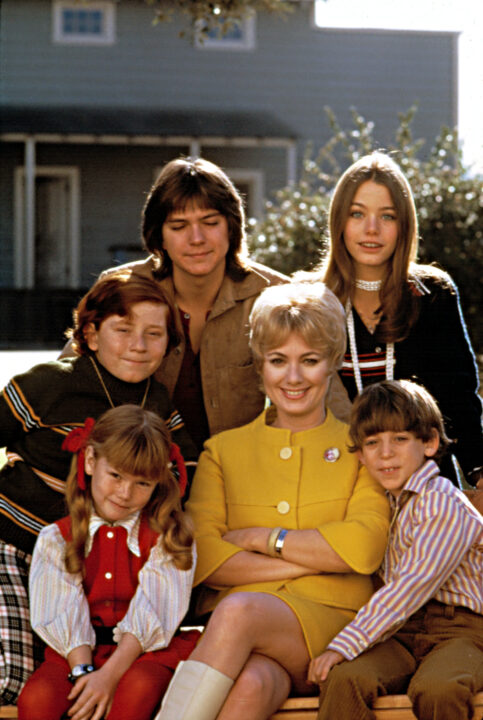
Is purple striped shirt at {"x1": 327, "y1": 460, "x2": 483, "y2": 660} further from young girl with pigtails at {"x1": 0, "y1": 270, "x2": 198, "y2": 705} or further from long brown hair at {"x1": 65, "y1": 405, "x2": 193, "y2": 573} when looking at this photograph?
young girl with pigtails at {"x1": 0, "y1": 270, "x2": 198, "y2": 705}

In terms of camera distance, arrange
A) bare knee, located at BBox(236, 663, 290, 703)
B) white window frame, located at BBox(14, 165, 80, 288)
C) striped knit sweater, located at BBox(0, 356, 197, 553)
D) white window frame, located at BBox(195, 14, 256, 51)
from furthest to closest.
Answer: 1. white window frame, located at BBox(195, 14, 256, 51)
2. white window frame, located at BBox(14, 165, 80, 288)
3. striped knit sweater, located at BBox(0, 356, 197, 553)
4. bare knee, located at BBox(236, 663, 290, 703)

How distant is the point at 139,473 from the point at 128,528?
20 centimetres

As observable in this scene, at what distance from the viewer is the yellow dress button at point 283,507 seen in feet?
11.1

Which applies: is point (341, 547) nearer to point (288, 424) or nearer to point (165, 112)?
point (288, 424)

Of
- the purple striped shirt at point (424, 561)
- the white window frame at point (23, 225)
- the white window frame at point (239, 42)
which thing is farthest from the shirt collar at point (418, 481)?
the white window frame at point (239, 42)

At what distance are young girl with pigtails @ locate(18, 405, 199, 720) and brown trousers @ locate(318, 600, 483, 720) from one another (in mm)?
536

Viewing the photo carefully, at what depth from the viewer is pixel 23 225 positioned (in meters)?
18.6

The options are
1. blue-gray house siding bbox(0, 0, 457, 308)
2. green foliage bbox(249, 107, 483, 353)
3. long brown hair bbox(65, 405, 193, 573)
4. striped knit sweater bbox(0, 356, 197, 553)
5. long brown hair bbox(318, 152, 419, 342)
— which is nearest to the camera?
long brown hair bbox(65, 405, 193, 573)

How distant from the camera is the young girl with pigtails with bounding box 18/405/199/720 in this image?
3.15 meters

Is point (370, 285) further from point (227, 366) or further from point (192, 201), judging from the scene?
point (192, 201)

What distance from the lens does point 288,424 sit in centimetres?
353

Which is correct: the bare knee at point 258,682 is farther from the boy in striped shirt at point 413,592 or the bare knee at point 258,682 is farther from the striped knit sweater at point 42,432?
the striped knit sweater at point 42,432

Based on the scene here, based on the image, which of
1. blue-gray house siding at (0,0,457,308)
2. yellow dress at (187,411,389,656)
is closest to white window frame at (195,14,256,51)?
blue-gray house siding at (0,0,457,308)

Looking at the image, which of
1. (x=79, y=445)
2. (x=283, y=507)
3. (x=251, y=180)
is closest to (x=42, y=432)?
(x=79, y=445)
